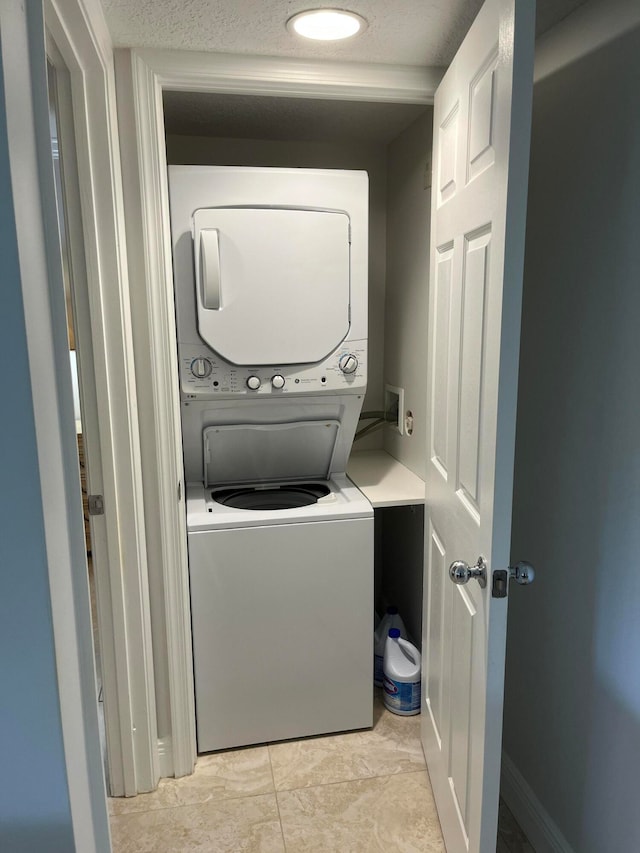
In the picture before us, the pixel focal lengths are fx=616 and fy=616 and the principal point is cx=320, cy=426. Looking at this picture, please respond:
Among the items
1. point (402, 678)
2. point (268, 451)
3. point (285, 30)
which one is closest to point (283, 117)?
point (285, 30)

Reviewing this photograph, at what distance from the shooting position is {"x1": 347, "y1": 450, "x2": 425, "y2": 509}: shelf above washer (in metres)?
2.11

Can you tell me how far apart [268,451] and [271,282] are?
632 mm

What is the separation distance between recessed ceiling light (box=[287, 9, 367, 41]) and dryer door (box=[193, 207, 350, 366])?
0.49 m

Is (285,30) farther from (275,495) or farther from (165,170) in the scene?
(275,495)

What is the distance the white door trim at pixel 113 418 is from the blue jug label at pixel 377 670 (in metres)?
0.88

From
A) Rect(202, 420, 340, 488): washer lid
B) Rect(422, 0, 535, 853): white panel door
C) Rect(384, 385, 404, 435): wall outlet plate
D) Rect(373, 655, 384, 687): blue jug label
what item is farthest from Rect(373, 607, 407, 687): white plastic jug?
Rect(384, 385, 404, 435): wall outlet plate

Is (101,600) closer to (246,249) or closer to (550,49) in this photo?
(246,249)

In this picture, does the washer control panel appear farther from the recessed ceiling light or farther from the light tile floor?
the light tile floor

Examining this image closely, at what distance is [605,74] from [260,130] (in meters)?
1.36

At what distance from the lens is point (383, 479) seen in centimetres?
238

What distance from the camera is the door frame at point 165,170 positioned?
1.68 meters

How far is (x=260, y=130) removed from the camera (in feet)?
7.66

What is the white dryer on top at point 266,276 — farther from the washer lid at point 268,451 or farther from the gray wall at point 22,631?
the gray wall at point 22,631

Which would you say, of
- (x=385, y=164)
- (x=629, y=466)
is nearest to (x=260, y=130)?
(x=385, y=164)
